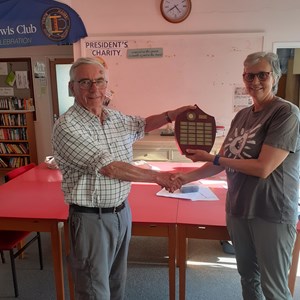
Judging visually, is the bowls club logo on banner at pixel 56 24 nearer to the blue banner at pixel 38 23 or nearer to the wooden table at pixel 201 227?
the blue banner at pixel 38 23

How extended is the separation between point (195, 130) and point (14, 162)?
4699 mm

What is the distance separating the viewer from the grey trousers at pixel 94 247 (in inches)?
55.6

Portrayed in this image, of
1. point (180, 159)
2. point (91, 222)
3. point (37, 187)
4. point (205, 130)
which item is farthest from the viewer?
point (180, 159)

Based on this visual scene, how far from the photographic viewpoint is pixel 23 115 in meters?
5.24

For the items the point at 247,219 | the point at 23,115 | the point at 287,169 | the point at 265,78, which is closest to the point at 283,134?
the point at 287,169

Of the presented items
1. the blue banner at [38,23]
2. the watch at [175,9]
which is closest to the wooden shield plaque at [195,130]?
the watch at [175,9]

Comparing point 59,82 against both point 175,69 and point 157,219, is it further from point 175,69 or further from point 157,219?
point 157,219

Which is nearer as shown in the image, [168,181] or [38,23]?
[168,181]

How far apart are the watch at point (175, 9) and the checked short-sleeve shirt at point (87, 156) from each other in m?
2.92

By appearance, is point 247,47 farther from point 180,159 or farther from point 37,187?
point 37,187

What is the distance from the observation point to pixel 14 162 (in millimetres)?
5492

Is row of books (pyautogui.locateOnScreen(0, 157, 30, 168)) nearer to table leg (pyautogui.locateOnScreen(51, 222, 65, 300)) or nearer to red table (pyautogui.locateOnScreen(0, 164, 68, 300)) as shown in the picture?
red table (pyautogui.locateOnScreen(0, 164, 68, 300))

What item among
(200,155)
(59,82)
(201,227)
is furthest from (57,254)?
(59,82)

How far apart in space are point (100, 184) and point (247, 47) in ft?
10.6
